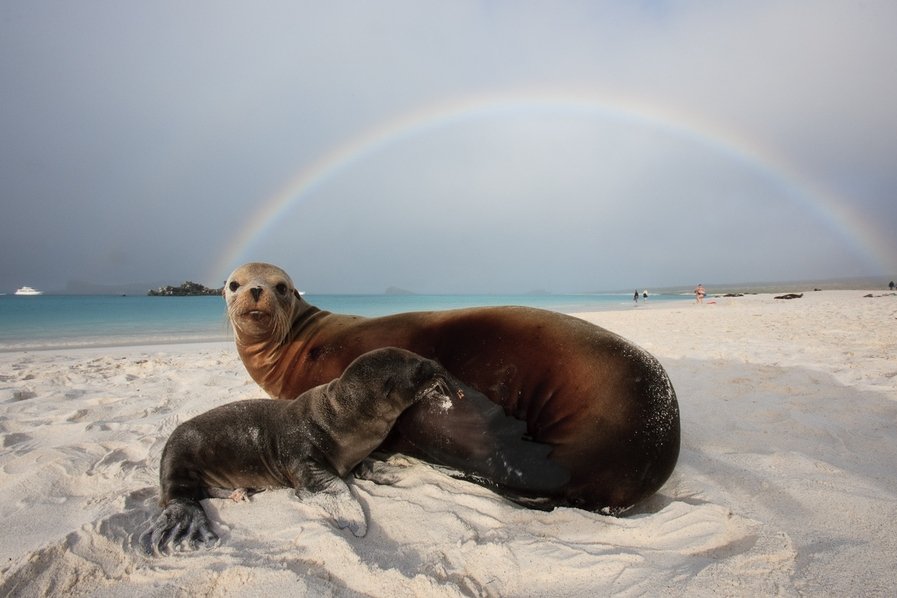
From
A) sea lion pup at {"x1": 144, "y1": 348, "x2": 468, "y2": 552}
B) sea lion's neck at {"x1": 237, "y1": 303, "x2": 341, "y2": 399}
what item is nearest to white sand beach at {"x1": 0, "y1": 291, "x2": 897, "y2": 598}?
sea lion pup at {"x1": 144, "y1": 348, "x2": 468, "y2": 552}

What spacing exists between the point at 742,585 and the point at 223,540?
2.16 m

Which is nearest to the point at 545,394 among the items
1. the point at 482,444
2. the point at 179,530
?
the point at 482,444

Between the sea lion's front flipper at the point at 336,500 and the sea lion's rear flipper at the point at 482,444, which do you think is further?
the sea lion's rear flipper at the point at 482,444

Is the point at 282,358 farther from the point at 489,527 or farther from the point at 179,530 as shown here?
the point at 489,527

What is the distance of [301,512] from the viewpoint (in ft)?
8.04

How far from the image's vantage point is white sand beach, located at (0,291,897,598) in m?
1.80

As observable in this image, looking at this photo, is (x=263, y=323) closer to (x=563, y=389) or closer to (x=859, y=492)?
(x=563, y=389)

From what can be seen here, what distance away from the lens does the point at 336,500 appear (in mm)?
2535

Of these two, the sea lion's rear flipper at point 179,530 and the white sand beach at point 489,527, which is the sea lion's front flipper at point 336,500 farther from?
the sea lion's rear flipper at point 179,530

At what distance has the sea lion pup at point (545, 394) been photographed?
247 centimetres

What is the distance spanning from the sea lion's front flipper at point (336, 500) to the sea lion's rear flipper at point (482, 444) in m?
0.51

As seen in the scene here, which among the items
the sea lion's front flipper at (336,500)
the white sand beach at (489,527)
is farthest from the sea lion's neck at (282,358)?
the sea lion's front flipper at (336,500)

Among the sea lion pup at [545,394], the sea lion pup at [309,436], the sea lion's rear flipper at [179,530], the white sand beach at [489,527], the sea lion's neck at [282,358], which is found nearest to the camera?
the white sand beach at [489,527]

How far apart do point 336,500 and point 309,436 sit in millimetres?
469
